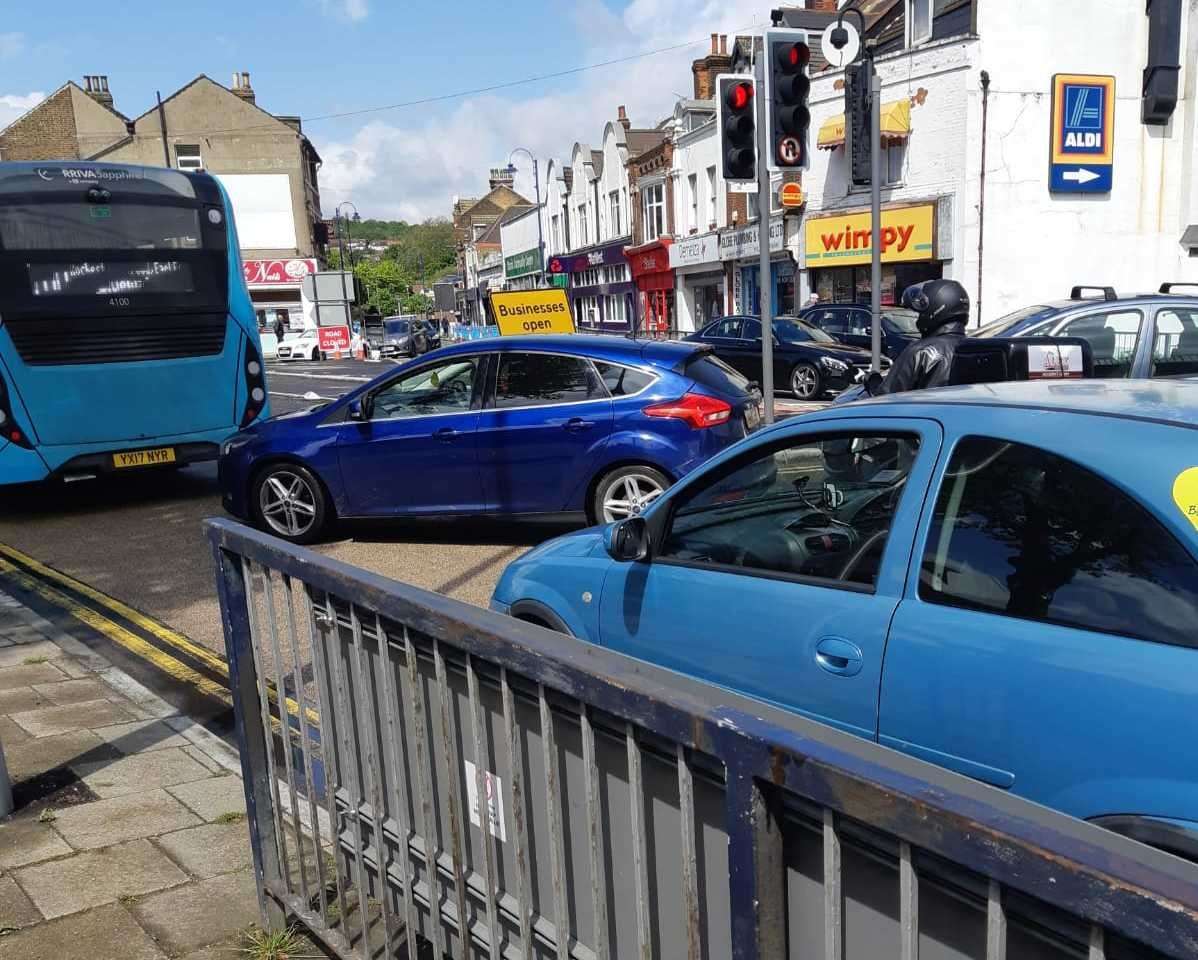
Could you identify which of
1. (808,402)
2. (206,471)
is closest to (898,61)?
(808,402)

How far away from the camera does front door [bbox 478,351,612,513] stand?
765cm

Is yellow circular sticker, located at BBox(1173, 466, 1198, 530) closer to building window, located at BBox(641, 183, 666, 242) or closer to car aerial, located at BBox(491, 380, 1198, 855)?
car aerial, located at BBox(491, 380, 1198, 855)

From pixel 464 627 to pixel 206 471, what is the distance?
11.8 meters

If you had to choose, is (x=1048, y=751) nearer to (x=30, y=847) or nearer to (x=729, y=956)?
(x=729, y=956)

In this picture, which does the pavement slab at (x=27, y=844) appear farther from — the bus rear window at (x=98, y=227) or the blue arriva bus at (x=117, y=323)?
the bus rear window at (x=98, y=227)

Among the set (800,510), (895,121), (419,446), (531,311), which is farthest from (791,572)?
(895,121)

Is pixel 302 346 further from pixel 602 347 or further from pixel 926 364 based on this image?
pixel 926 364

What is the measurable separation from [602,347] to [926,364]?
8.87 ft

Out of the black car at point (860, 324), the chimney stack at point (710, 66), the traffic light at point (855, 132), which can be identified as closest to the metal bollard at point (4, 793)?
the black car at point (860, 324)

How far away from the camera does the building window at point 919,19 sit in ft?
82.8

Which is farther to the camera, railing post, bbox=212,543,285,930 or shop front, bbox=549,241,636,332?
shop front, bbox=549,241,636,332

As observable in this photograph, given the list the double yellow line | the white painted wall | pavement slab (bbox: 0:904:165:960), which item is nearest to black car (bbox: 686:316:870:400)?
the double yellow line

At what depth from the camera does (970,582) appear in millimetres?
2605

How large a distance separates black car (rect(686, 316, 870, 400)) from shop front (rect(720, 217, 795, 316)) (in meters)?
9.82
